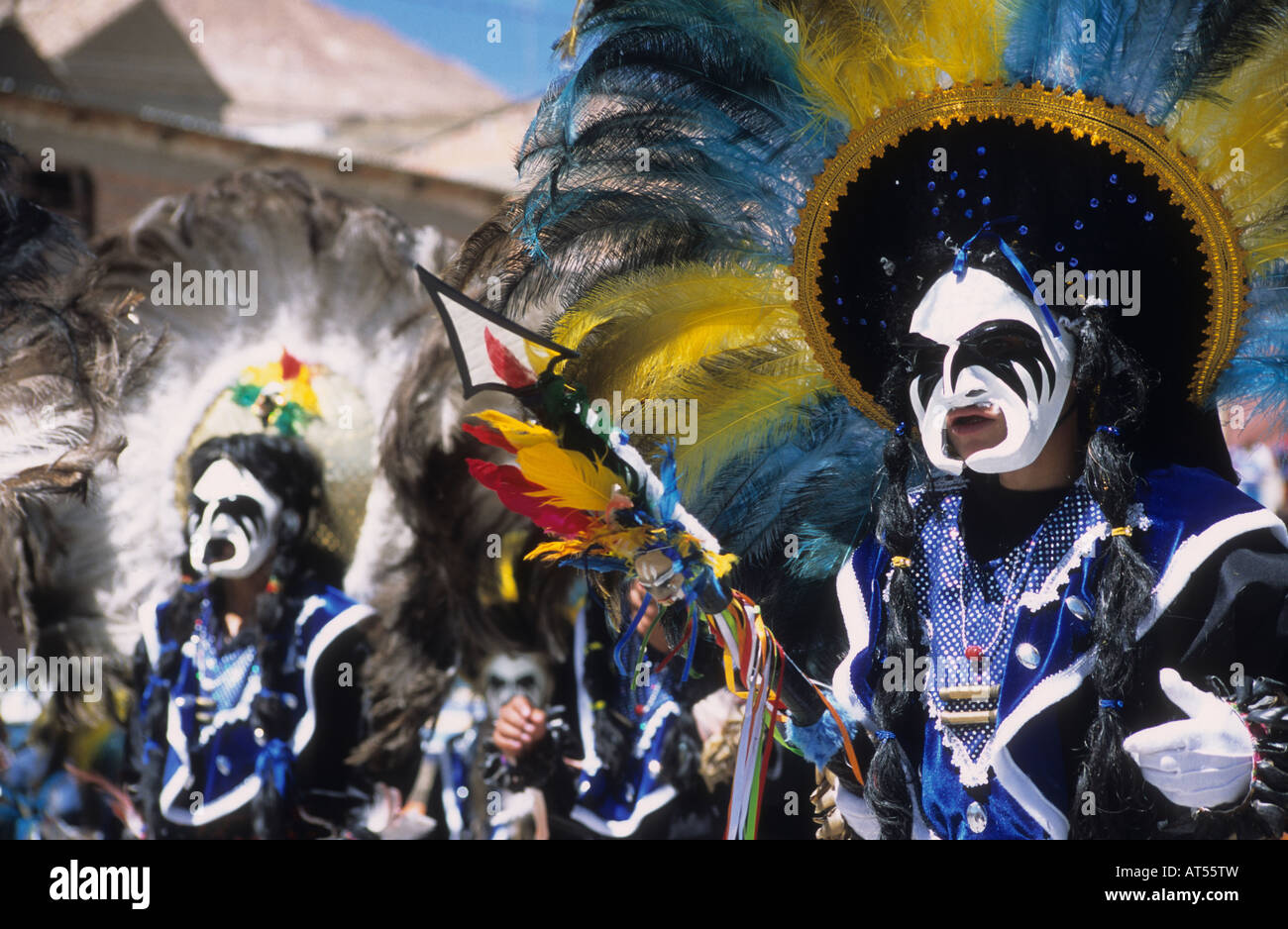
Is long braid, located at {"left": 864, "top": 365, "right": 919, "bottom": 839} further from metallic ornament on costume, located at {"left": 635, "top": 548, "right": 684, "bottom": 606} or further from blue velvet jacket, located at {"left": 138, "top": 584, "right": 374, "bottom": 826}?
blue velvet jacket, located at {"left": 138, "top": 584, "right": 374, "bottom": 826}

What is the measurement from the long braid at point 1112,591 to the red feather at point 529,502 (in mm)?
1097

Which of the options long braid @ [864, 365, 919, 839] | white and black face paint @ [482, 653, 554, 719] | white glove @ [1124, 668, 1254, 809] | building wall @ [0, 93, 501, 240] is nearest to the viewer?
white glove @ [1124, 668, 1254, 809]

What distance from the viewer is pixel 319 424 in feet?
14.3

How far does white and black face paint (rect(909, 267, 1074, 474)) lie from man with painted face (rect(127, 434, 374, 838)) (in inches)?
87.5

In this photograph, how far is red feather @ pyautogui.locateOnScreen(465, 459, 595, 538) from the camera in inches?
110

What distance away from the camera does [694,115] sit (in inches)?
119

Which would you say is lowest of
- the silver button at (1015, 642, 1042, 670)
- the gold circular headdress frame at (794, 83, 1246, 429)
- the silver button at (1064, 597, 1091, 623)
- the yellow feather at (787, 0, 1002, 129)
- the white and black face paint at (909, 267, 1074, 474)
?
the silver button at (1015, 642, 1042, 670)

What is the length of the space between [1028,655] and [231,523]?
8.57ft

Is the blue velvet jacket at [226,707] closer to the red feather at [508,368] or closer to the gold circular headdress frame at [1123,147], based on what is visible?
the red feather at [508,368]

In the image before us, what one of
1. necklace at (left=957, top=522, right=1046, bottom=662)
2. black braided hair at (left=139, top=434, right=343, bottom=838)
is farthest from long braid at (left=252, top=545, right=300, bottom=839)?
necklace at (left=957, top=522, right=1046, bottom=662)
